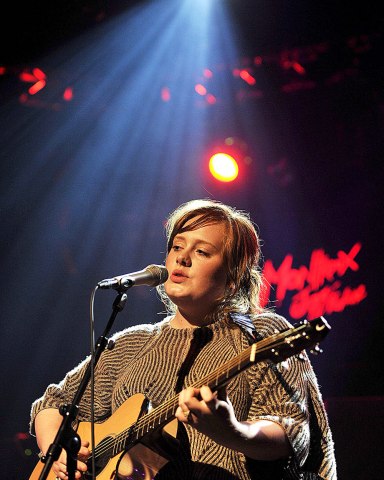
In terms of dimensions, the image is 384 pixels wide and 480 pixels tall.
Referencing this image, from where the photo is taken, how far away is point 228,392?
105 inches

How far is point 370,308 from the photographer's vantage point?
5672 millimetres

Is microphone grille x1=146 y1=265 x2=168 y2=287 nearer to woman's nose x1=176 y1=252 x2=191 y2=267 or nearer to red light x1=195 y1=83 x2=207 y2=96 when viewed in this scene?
woman's nose x1=176 y1=252 x2=191 y2=267

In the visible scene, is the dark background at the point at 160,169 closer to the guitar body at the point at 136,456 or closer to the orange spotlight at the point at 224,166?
the orange spotlight at the point at 224,166

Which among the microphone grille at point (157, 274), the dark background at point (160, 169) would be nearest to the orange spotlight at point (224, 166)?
the dark background at point (160, 169)

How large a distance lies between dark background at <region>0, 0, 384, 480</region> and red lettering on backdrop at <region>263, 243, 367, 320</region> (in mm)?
72

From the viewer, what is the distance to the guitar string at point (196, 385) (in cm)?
217

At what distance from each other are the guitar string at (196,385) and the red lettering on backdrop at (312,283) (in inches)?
136

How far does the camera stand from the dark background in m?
5.62

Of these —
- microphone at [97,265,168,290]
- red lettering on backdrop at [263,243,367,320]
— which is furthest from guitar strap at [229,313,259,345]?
red lettering on backdrop at [263,243,367,320]

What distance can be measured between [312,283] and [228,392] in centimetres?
362

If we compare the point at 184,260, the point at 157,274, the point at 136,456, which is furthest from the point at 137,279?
the point at 136,456

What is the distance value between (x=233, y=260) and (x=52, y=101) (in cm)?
395

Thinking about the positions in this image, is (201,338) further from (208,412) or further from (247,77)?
(247,77)

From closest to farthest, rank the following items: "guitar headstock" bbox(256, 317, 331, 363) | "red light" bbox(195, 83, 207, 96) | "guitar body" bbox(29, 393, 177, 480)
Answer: "guitar headstock" bbox(256, 317, 331, 363) < "guitar body" bbox(29, 393, 177, 480) < "red light" bbox(195, 83, 207, 96)
